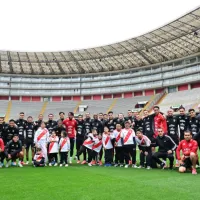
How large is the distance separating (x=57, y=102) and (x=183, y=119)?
43886 millimetres

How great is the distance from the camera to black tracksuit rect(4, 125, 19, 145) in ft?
35.2

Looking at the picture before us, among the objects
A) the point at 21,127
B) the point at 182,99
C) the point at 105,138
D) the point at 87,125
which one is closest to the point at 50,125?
the point at 21,127

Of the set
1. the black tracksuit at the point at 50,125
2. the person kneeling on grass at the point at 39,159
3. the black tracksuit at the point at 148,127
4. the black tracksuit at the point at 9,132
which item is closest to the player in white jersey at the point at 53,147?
the person kneeling on grass at the point at 39,159

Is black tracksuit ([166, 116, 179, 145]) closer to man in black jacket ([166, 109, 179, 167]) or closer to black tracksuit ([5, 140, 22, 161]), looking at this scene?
man in black jacket ([166, 109, 179, 167])

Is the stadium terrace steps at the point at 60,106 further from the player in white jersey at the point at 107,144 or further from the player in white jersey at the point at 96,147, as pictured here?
the player in white jersey at the point at 107,144

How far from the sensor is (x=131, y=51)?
1668 inches

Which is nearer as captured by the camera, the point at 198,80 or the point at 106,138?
the point at 106,138

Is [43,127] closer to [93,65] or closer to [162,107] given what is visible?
[162,107]

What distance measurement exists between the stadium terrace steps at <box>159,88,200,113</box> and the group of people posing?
27648mm

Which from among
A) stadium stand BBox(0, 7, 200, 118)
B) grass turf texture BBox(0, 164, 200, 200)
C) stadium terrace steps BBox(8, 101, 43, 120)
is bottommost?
grass turf texture BBox(0, 164, 200, 200)

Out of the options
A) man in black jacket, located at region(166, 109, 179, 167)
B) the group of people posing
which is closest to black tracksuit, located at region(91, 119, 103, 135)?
the group of people posing

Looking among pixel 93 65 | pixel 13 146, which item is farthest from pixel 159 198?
pixel 93 65

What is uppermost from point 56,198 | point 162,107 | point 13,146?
point 162,107

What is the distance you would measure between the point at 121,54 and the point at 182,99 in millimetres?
12169
